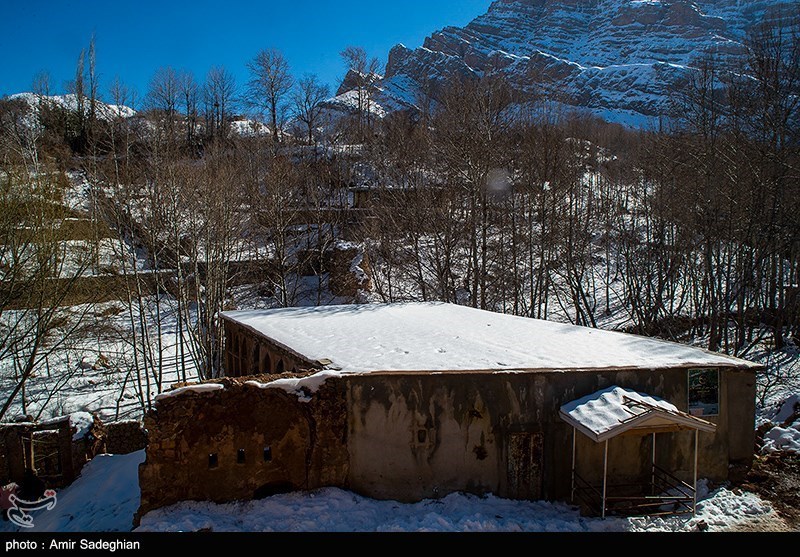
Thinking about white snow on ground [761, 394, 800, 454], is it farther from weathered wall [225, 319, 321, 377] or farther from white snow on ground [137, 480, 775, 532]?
weathered wall [225, 319, 321, 377]

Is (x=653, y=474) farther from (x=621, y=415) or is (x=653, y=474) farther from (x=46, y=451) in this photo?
(x=46, y=451)

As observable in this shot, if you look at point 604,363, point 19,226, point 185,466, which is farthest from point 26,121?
point 604,363

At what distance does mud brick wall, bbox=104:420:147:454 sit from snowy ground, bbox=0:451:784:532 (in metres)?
5.80

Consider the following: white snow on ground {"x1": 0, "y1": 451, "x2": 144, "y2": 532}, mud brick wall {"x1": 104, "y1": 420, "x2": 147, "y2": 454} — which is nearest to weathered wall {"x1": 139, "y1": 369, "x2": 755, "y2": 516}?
white snow on ground {"x1": 0, "y1": 451, "x2": 144, "y2": 532}

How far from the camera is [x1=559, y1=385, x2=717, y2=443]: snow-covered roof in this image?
8055 mm

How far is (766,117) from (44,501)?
2554cm

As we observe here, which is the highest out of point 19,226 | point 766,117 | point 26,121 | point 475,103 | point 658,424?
point 26,121

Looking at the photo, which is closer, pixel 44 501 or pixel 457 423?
pixel 457 423

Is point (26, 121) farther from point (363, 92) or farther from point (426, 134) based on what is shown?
point (426, 134)

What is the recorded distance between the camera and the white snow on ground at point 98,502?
9992mm

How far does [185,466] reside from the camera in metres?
8.63

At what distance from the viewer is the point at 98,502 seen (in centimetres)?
1084

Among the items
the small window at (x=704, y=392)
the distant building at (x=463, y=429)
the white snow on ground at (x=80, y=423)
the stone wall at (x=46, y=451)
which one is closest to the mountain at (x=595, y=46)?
the white snow on ground at (x=80, y=423)

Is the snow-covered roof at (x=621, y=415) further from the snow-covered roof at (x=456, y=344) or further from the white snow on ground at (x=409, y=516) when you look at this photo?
the white snow on ground at (x=409, y=516)
